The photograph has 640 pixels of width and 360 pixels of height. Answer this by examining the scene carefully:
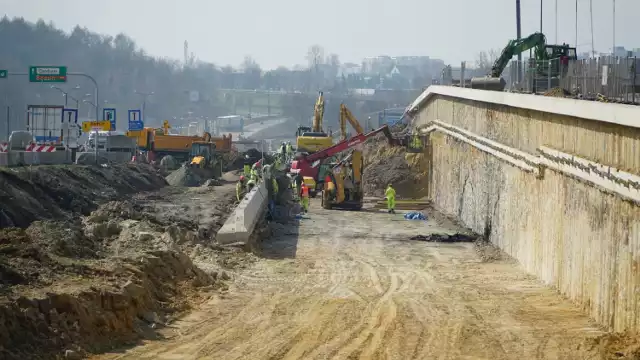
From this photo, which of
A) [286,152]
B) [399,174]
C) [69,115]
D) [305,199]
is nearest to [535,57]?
[399,174]

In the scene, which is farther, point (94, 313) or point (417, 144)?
point (417, 144)

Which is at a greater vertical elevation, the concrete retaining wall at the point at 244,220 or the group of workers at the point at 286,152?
the group of workers at the point at 286,152

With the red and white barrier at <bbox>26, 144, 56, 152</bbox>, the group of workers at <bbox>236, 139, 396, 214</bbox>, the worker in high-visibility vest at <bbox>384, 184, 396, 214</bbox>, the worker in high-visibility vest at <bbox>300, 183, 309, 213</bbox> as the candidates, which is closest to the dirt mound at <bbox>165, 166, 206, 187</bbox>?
the red and white barrier at <bbox>26, 144, 56, 152</bbox>

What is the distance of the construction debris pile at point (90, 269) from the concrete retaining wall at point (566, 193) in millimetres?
6389

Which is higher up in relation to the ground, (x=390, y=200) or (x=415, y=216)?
(x=390, y=200)

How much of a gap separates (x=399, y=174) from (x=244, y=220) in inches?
1013

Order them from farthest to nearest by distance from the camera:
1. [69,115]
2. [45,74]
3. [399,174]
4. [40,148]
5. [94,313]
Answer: [45,74] → [69,115] → [399,174] → [40,148] → [94,313]

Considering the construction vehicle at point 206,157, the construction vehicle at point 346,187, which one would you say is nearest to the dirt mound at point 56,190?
the construction vehicle at point 346,187

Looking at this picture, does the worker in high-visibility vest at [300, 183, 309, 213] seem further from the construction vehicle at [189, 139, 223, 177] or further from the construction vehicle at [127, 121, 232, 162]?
the construction vehicle at [127, 121, 232, 162]

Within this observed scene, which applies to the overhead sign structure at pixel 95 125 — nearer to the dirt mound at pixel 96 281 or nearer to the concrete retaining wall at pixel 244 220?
the concrete retaining wall at pixel 244 220

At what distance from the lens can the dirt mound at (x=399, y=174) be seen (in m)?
51.1

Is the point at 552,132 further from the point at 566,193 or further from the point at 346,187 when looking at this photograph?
the point at 346,187

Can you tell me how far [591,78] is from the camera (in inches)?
991

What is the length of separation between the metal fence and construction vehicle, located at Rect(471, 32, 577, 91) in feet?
0.09
